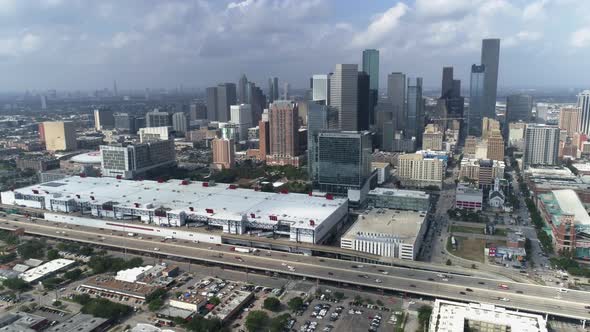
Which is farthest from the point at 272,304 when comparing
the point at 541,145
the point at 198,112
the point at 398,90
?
the point at 198,112

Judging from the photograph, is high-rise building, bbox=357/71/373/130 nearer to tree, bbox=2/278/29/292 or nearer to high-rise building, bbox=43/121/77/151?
high-rise building, bbox=43/121/77/151

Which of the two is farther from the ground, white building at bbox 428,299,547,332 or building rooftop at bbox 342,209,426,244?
building rooftop at bbox 342,209,426,244

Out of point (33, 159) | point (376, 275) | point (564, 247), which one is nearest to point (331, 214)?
point (376, 275)

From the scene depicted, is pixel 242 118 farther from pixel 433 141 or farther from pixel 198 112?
pixel 433 141

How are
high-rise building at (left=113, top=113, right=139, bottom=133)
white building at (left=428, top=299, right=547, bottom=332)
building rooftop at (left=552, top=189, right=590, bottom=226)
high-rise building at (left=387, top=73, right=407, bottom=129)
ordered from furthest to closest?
high-rise building at (left=113, top=113, right=139, bottom=133)
high-rise building at (left=387, top=73, right=407, bottom=129)
building rooftop at (left=552, top=189, right=590, bottom=226)
white building at (left=428, top=299, right=547, bottom=332)

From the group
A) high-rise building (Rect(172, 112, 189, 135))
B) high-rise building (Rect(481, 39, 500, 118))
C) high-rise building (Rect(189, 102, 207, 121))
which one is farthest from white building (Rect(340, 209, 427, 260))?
high-rise building (Rect(189, 102, 207, 121))

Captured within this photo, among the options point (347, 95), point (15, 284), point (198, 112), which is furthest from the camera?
point (198, 112)
